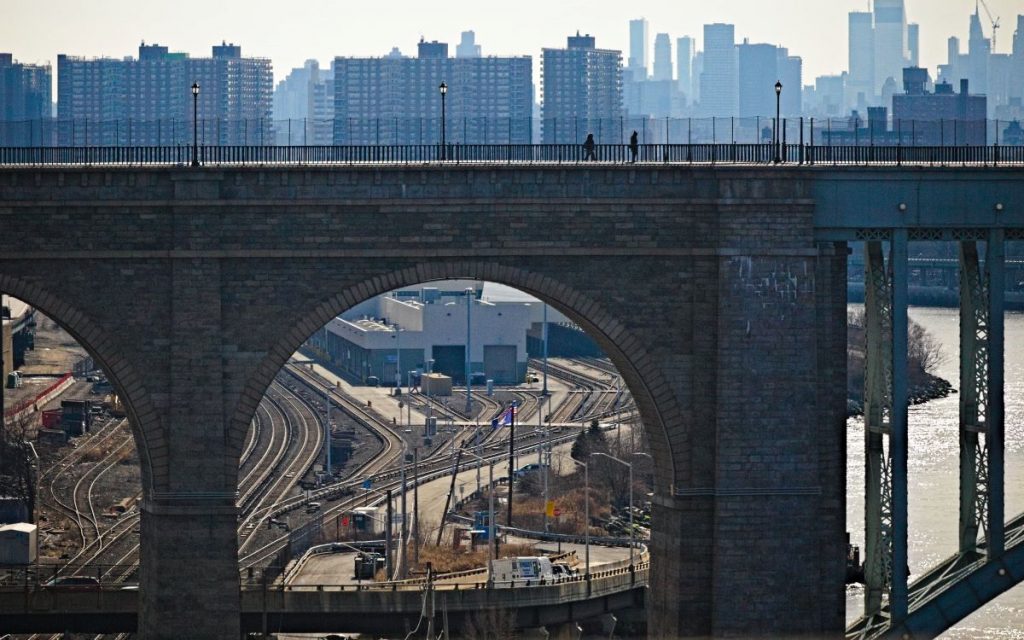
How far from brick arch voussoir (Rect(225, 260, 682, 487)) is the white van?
34.1ft

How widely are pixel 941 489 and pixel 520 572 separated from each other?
1572 centimetres

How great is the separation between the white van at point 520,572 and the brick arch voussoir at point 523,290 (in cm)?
1040

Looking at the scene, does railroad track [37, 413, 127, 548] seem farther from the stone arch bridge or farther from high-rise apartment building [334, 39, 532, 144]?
high-rise apartment building [334, 39, 532, 144]

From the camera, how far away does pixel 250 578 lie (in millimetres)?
46438

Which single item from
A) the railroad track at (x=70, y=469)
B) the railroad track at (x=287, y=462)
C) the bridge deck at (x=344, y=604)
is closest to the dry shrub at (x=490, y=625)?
the bridge deck at (x=344, y=604)

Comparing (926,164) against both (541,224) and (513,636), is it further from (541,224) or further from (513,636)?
(513,636)

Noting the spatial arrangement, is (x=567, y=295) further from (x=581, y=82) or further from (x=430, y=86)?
(x=430, y=86)

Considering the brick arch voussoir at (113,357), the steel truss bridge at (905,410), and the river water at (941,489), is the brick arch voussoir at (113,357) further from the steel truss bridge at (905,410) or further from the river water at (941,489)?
the river water at (941,489)

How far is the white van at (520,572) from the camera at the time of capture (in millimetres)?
44594

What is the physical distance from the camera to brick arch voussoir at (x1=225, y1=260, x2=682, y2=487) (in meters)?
33.5

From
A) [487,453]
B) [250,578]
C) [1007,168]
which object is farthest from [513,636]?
[487,453]

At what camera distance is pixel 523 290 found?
34188mm

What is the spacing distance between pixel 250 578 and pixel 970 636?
1531 centimetres

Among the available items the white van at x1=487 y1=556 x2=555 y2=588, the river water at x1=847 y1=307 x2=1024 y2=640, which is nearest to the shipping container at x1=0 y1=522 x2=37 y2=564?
the white van at x1=487 y1=556 x2=555 y2=588
